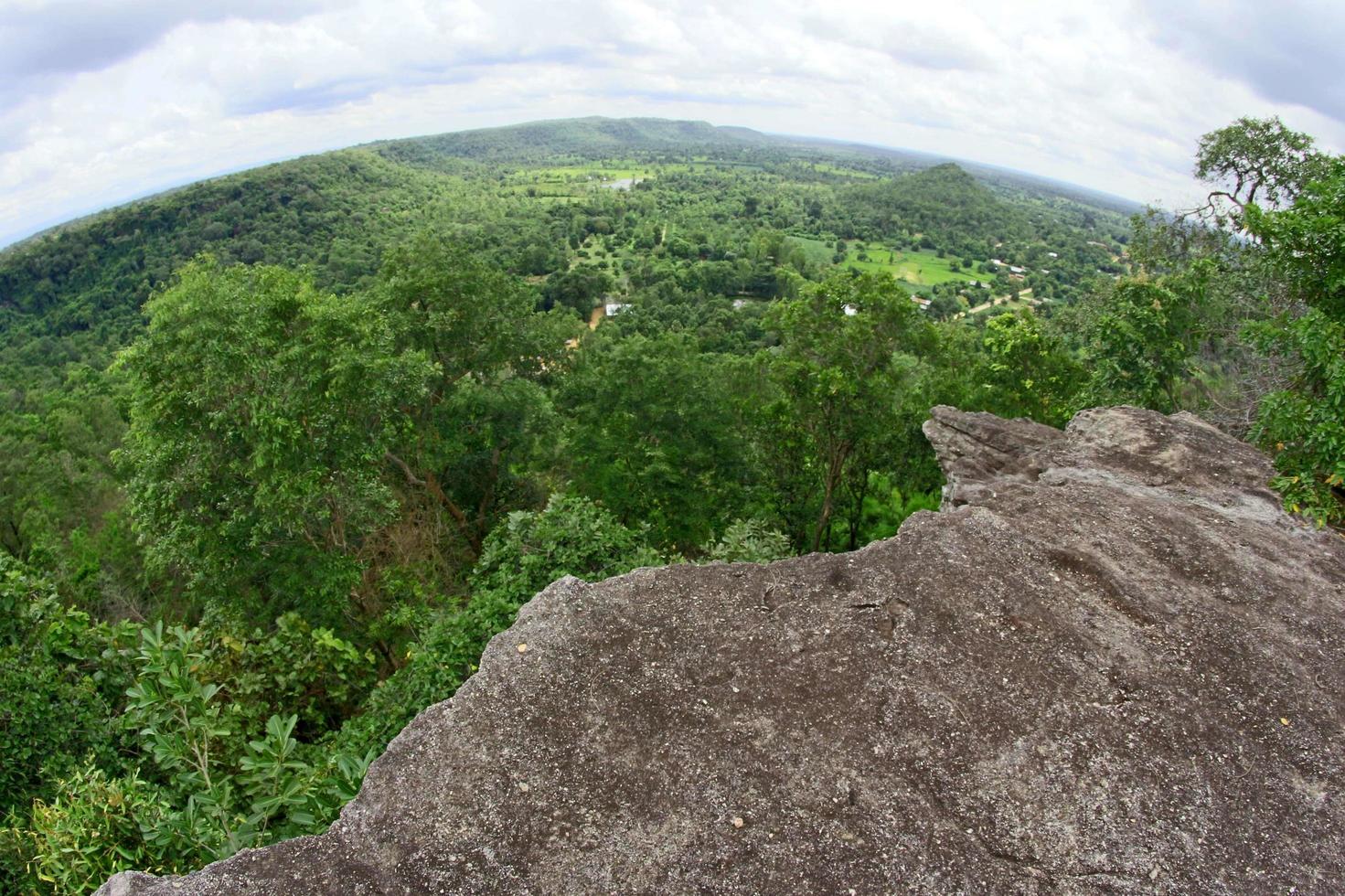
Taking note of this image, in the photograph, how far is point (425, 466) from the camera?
17078 mm

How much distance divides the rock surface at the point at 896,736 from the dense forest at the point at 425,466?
1529 millimetres

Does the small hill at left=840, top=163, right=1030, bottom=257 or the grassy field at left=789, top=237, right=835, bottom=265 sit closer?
the grassy field at left=789, top=237, right=835, bottom=265

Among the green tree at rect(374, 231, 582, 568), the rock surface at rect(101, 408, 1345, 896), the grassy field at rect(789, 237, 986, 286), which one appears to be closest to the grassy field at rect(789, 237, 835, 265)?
the grassy field at rect(789, 237, 986, 286)

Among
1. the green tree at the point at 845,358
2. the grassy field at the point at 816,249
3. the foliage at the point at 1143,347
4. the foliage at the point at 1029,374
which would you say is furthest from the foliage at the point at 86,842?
the grassy field at the point at 816,249

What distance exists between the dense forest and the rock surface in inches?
60.2

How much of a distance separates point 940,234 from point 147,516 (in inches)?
5789

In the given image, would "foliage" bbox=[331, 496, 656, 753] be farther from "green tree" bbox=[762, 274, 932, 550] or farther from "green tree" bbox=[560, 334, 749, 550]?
"green tree" bbox=[762, 274, 932, 550]

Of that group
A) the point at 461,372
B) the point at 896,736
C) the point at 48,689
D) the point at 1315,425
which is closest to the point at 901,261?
the point at 461,372

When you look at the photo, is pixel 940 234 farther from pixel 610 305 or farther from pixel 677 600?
pixel 677 600

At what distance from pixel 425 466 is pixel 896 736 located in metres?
13.9

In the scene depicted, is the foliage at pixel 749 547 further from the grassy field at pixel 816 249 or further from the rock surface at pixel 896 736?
the grassy field at pixel 816 249

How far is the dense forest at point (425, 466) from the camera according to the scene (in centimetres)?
668

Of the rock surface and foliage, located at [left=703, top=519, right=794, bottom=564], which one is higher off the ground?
the rock surface

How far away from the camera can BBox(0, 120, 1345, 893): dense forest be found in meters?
6.68
